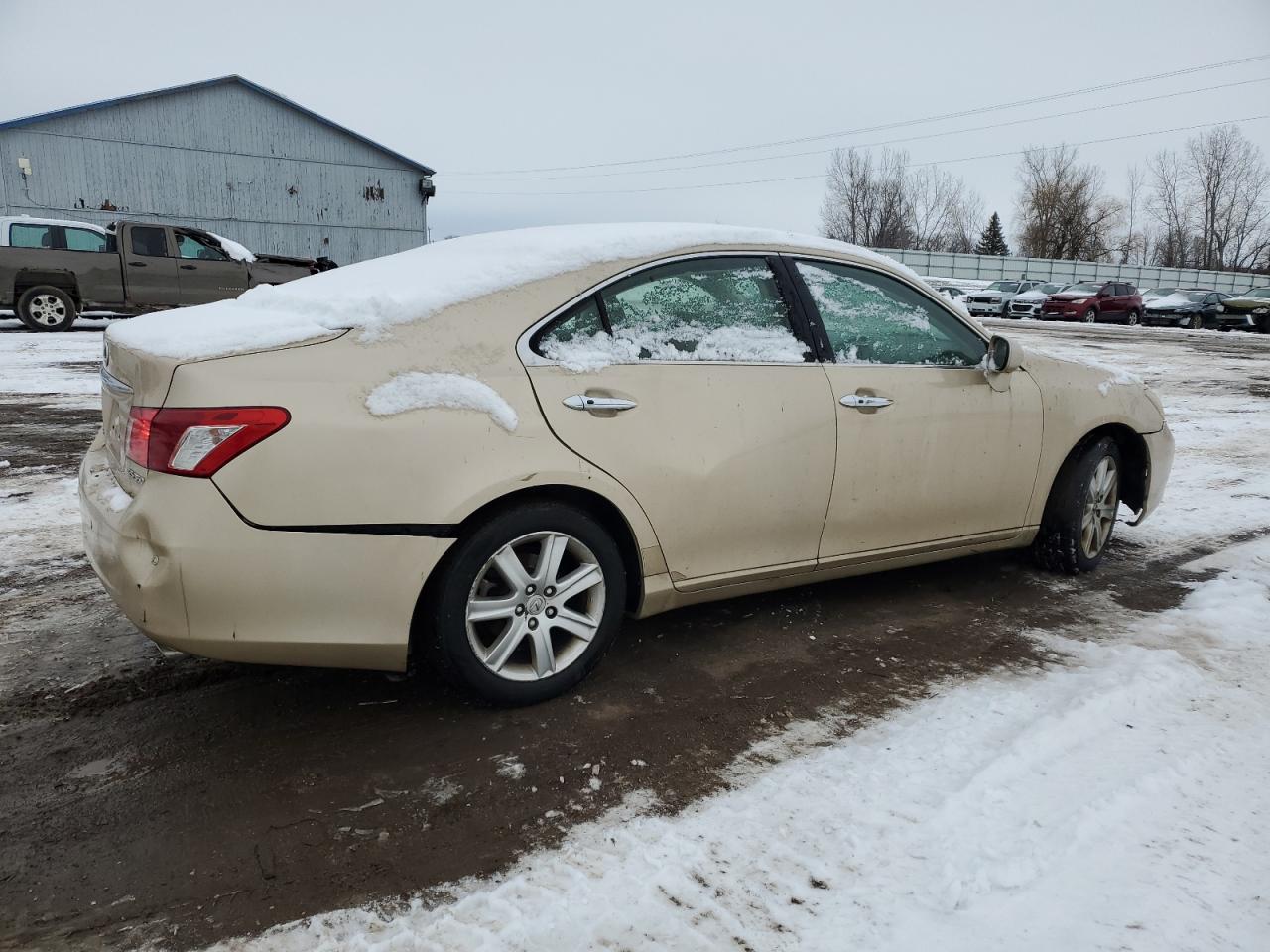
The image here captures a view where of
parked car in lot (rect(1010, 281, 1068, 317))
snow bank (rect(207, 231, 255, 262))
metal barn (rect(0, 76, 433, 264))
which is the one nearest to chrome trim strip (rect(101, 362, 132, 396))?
snow bank (rect(207, 231, 255, 262))

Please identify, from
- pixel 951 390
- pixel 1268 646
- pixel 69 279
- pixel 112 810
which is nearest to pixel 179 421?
pixel 112 810

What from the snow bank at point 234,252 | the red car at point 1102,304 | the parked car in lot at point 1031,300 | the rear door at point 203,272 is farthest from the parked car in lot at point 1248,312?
the rear door at point 203,272

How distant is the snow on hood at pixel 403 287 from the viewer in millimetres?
2699

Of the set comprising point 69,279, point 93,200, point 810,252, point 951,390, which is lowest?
point 951,390

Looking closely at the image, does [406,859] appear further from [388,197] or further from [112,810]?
[388,197]

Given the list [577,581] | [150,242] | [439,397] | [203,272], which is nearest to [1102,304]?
[203,272]

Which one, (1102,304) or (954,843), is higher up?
(1102,304)

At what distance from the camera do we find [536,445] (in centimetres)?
284

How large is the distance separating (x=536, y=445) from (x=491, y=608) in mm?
526

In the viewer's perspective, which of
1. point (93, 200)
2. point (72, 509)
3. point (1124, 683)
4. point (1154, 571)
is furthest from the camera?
point (93, 200)

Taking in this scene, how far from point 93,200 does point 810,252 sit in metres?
28.3

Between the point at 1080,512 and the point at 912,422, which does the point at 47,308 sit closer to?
the point at 912,422

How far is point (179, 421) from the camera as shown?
248cm

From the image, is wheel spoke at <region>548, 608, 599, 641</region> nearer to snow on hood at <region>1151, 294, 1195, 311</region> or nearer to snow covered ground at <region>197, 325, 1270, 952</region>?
snow covered ground at <region>197, 325, 1270, 952</region>
